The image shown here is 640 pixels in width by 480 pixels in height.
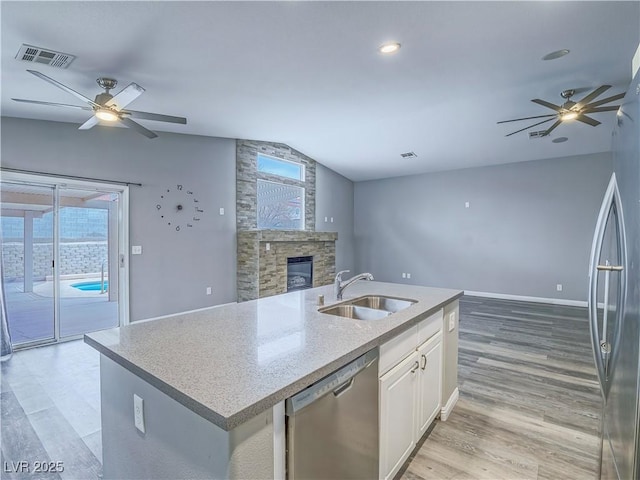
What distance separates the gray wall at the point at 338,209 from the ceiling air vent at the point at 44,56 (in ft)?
17.2

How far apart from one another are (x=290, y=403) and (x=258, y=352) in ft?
0.88

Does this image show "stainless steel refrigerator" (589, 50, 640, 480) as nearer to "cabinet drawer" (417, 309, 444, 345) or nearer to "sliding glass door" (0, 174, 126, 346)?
"cabinet drawer" (417, 309, 444, 345)

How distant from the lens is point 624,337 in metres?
0.94

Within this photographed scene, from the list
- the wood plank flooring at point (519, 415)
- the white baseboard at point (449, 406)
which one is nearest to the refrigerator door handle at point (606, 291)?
the wood plank flooring at point (519, 415)

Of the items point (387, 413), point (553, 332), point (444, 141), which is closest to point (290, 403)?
point (387, 413)

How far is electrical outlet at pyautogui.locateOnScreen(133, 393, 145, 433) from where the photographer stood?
1090 mm

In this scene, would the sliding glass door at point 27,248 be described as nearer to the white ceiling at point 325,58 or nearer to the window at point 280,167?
the white ceiling at point 325,58

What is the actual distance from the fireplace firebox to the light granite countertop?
458cm

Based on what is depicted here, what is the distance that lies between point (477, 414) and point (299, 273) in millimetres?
4680

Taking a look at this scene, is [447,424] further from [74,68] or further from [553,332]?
[74,68]

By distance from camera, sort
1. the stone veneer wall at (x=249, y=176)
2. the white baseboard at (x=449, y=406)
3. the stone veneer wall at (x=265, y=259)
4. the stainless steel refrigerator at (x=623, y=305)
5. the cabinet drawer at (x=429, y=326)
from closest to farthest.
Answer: the stainless steel refrigerator at (x=623, y=305) → the cabinet drawer at (x=429, y=326) → the white baseboard at (x=449, y=406) → the stone veneer wall at (x=265, y=259) → the stone veneer wall at (x=249, y=176)

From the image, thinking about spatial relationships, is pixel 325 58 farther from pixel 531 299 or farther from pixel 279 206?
pixel 531 299

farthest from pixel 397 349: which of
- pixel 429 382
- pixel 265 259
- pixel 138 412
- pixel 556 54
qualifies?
pixel 265 259

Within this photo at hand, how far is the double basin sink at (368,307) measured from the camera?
1982 mm
